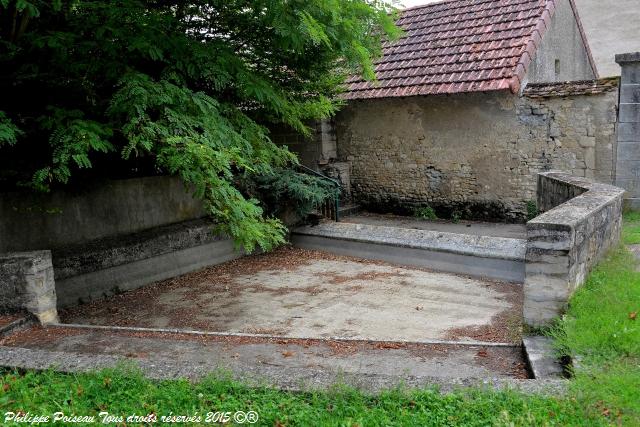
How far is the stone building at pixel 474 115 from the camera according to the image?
11234 mm

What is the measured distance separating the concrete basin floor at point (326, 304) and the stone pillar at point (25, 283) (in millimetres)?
1468

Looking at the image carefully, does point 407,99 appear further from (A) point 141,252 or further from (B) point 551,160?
(A) point 141,252

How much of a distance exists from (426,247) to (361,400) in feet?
19.7

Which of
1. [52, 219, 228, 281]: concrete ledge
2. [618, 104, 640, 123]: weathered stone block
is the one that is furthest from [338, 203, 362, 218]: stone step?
[618, 104, 640, 123]: weathered stone block

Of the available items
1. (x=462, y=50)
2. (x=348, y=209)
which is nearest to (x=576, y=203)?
(x=462, y=50)

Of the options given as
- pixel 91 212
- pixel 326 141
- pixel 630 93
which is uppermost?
pixel 630 93

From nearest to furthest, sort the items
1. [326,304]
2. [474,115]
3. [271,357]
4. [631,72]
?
[271,357] < [326,304] < [631,72] < [474,115]

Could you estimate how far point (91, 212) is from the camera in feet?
→ 27.4

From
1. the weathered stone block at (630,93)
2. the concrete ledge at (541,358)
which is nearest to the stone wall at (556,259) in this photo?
the concrete ledge at (541,358)

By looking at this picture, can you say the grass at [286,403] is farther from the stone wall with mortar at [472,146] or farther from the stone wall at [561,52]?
the stone wall at [561,52]

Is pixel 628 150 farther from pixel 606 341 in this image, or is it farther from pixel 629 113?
pixel 606 341

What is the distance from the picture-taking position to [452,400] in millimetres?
3562

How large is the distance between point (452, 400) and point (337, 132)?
37.7 feet

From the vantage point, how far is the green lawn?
338 centimetres
